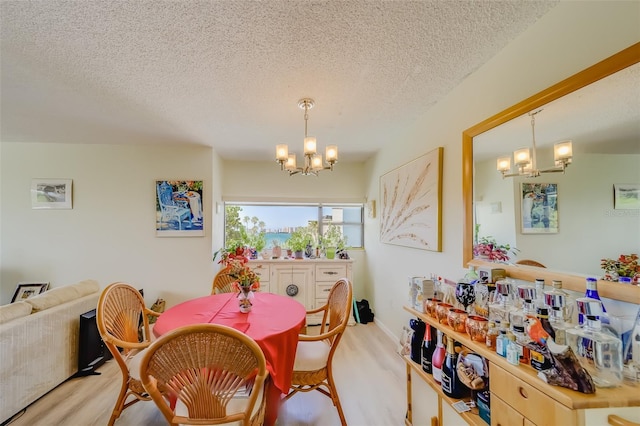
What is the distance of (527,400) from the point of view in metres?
1.00

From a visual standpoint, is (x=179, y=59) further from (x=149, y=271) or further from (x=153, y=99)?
(x=149, y=271)

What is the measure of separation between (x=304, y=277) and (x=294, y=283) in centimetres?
17

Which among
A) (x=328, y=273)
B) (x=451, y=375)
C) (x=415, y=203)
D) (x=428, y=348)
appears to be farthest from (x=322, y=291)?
(x=451, y=375)

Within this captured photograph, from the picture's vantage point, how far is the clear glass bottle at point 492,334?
1.23m

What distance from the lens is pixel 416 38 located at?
1555mm

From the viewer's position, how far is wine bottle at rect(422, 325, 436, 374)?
1.61 metres

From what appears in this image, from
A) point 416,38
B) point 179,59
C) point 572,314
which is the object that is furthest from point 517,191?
point 179,59

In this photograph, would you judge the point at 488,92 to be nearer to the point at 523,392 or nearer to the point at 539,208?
the point at 539,208

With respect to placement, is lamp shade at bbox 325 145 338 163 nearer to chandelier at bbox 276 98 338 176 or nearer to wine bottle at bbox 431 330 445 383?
chandelier at bbox 276 98 338 176

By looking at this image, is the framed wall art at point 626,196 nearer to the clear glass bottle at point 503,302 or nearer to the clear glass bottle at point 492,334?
the clear glass bottle at point 503,302

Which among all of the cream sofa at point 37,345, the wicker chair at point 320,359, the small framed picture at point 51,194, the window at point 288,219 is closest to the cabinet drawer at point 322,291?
the window at point 288,219

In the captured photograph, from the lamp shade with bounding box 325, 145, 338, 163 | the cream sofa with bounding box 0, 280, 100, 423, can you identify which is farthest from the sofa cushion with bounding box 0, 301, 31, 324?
the lamp shade with bounding box 325, 145, 338, 163

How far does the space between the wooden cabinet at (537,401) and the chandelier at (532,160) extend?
915mm

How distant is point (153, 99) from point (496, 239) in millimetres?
2913
